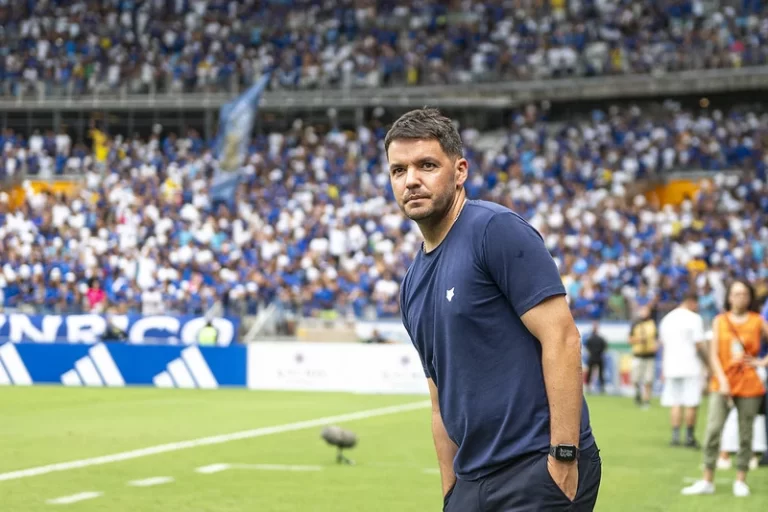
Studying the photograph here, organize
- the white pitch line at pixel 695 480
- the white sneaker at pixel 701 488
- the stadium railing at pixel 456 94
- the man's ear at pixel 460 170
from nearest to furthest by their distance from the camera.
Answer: the man's ear at pixel 460 170 → the white sneaker at pixel 701 488 → the white pitch line at pixel 695 480 → the stadium railing at pixel 456 94

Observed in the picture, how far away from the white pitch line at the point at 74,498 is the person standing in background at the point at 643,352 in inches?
527

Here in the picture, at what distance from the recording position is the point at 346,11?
47.6 meters

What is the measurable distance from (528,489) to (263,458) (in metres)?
11.2

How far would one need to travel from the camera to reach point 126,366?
28234 mm

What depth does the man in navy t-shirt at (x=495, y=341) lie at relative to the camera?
12.9 ft

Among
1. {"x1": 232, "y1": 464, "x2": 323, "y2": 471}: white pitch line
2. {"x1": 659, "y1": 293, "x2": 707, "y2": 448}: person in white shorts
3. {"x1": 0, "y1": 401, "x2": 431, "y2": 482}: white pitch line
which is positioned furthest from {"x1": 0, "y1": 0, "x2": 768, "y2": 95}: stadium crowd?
{"x1": 232, "y1": 464, "x2": 323, "y2": 471}: white pitch line

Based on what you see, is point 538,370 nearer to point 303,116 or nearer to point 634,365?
point 634,365

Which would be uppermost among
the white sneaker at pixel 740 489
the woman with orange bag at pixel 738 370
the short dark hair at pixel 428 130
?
the short dark hair at pixel 428 130

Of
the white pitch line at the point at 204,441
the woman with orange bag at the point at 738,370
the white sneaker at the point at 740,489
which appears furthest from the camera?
the white pitch line at the point at 204,441

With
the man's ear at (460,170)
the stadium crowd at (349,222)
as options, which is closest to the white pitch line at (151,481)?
the man's ear at (460,170)

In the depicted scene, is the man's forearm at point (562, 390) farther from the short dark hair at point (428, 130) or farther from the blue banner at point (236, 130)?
the blue banner at point (236, 130)

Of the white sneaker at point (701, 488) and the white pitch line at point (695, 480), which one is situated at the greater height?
the white sneaker at point (701, 488)

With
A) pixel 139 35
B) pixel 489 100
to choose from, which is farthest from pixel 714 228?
pixel 139 35

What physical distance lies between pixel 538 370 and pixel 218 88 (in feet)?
140
